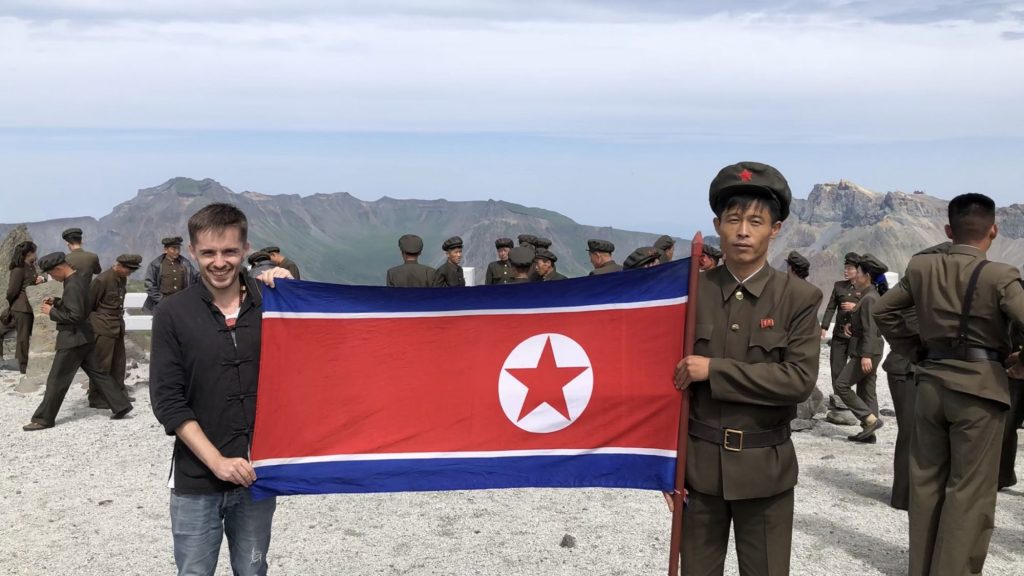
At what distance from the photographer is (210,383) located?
343cm

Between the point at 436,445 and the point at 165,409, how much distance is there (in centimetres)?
116

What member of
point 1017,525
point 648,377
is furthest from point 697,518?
point 1017,525

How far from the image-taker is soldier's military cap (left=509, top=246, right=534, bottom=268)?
1057cm

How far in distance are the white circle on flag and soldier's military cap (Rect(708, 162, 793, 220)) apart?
0.92 metres

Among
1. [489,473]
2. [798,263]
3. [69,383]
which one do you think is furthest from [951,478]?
[69,383]

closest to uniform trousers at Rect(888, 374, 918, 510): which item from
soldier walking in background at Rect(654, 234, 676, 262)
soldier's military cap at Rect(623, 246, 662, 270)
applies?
soldier's military cap at Rect(623, 246, 662, 270)

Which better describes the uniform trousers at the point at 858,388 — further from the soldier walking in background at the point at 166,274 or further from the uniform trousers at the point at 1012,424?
the soldier walking in background at the point at 166,274

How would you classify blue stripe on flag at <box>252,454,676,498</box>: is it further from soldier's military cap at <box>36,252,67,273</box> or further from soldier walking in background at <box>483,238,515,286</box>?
soldier walking in background at <box>483,238,515,286</box>

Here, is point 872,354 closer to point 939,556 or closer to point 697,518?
point 939,556

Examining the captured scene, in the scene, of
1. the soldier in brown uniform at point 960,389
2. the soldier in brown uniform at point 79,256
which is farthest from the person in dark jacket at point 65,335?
the soldier in brown uniform at point 960,389

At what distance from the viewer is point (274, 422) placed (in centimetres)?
364

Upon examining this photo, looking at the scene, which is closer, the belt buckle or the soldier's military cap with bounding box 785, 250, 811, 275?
the belt buckle

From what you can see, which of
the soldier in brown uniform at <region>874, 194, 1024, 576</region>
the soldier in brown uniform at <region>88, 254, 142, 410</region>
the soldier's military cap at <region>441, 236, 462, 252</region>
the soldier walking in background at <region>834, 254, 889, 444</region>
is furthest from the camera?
the soldier's military cap at <region>441, 236, 462, 252</region>

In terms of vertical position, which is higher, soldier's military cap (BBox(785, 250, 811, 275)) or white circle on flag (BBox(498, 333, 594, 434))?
soldier's military cap (BBox(785, 250, 811, 275))
